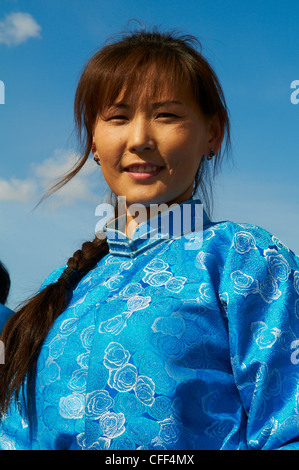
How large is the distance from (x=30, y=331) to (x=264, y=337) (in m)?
0.76

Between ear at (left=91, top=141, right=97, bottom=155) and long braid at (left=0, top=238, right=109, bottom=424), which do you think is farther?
ear at (left=91, top=141, right=97, bottom=155)

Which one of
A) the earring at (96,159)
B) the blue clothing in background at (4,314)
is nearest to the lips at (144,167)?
the earring at (96,159)

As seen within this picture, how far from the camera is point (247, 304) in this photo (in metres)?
1.57

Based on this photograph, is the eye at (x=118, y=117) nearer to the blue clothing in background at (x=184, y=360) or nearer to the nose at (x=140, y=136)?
the nose at (x=140, y=136)

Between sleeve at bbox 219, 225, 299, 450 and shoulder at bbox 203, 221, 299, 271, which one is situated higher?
shoulder at bbox 203, 221, 299, 271

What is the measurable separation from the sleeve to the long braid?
59cm

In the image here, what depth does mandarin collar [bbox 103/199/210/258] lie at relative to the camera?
1865 millimetres

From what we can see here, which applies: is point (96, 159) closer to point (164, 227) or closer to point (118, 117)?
point (118, 117)

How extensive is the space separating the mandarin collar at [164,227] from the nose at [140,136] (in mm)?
225

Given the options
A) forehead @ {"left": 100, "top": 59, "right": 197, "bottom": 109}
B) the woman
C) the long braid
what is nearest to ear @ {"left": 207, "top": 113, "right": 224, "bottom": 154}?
the woman

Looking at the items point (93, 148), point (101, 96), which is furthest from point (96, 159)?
point (101, 96)

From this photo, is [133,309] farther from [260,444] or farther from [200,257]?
[260,444]

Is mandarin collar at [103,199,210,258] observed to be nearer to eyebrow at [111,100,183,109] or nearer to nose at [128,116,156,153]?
nose at [128,116,156,153]
